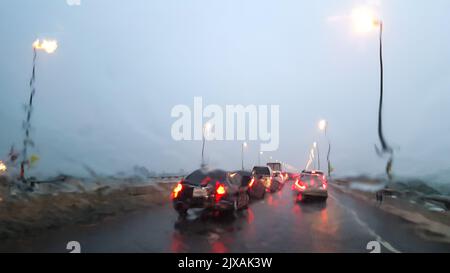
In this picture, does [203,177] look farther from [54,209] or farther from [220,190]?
[54,209]

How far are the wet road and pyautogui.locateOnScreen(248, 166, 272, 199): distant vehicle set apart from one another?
8035 millimetres

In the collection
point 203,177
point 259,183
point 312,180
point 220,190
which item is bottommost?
point 259,183

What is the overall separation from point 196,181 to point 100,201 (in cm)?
512

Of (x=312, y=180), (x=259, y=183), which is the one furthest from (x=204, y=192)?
(x=259, y=183)

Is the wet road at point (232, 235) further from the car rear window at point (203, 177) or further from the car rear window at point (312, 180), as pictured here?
the car rear window at point (312, 180)

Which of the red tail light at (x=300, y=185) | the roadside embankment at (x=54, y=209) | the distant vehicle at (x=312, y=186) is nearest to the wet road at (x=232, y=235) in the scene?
the roadside embankment at (x=54, y=209)

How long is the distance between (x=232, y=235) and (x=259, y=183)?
47.0 feet

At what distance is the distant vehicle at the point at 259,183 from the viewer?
22.9 metres

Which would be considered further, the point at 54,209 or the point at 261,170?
the point at 261,170

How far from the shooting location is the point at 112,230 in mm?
10711

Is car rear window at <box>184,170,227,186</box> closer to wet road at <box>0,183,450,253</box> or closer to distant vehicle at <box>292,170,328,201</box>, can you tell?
wet road at <box>0,183,450,253</box>

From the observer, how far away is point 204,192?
539 inches
